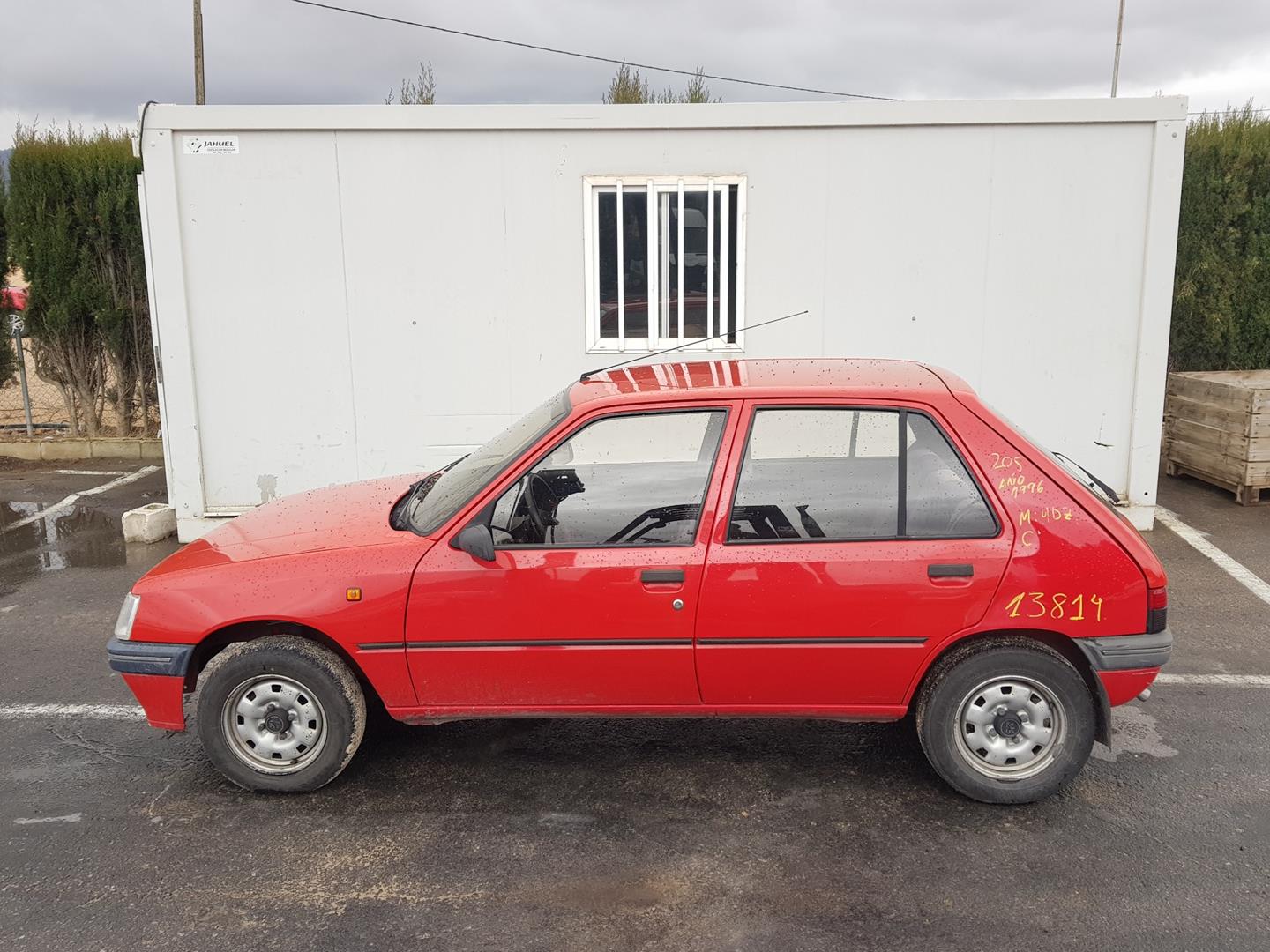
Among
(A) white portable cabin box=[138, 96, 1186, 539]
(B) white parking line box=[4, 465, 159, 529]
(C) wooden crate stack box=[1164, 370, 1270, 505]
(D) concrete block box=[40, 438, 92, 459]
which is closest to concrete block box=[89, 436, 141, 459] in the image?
(D) concrete block box=[40, 438, 92, 459]

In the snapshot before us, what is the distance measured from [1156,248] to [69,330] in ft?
35.5

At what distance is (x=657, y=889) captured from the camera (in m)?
3.62

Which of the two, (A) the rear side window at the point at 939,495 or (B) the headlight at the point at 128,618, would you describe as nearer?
(A) the rear side window at the point at 939,495

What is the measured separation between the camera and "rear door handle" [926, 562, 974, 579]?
156 inches

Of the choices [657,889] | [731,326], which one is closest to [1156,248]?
[731,326]

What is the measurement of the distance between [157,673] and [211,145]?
206 inches

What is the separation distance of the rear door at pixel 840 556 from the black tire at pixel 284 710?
1.40m

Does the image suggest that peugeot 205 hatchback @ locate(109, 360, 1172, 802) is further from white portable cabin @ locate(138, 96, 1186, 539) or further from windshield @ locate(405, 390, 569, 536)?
white portable cabin @ locate(138, 96, 1186, 539)

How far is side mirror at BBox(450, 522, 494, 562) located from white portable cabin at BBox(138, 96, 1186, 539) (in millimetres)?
4407

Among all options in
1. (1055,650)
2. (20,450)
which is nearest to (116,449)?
(20,450)

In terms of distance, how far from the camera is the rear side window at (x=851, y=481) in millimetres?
4027

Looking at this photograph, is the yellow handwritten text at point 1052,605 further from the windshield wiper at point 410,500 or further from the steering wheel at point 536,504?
the windshield wiper at point 410,500

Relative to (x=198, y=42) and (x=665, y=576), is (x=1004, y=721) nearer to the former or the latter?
(x=665, y=576)

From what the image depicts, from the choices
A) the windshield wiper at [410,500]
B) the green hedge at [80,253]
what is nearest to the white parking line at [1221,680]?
the windshield wiper at [410,500]
